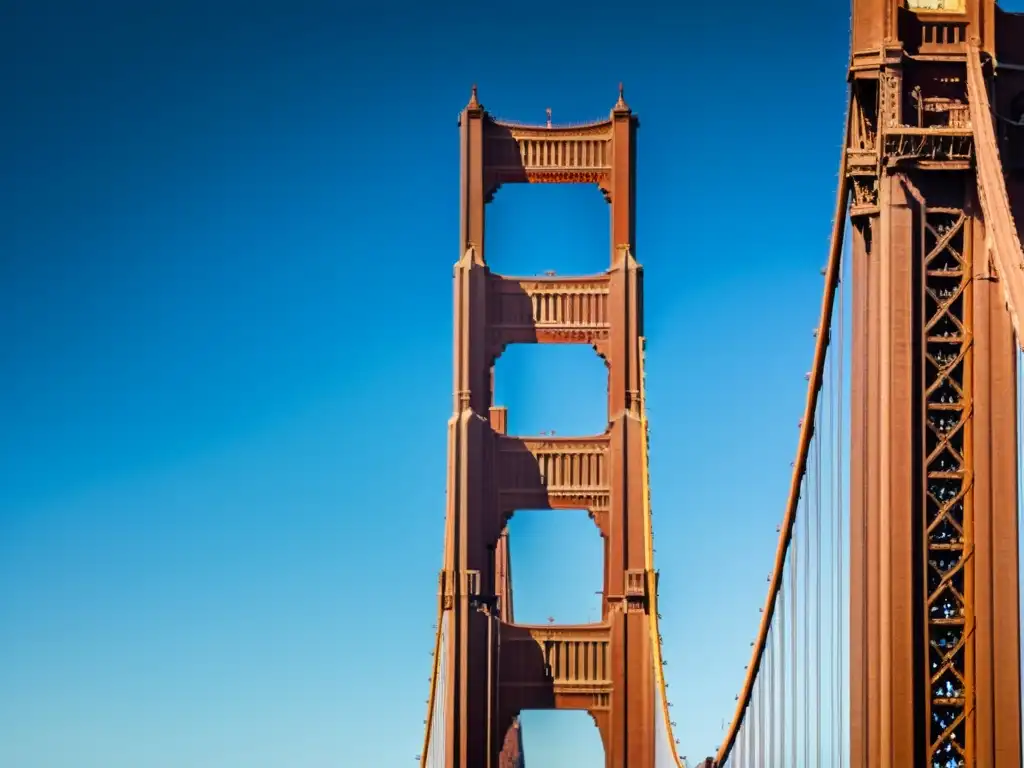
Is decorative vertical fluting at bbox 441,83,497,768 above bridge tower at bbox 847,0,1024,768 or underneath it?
above

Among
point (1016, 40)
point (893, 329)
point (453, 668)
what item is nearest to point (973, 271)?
point (893, 329)

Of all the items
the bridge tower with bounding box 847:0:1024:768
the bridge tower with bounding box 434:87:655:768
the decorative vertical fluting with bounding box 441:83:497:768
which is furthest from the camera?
the bridge tower with bounding box 434:87:655:768

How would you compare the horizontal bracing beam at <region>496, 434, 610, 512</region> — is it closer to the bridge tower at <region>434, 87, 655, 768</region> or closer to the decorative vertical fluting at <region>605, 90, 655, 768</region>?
the bridge tower at <region>434, 87, 655, 768</region>

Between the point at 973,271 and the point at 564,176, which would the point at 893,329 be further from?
the point at 564,176

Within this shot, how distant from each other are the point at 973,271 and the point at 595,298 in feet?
114

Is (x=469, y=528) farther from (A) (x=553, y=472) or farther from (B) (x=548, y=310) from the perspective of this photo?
(B) (x=548, y=310)

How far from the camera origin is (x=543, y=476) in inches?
2399

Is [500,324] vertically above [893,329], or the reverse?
[500,324]

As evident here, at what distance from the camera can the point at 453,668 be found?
5884cm

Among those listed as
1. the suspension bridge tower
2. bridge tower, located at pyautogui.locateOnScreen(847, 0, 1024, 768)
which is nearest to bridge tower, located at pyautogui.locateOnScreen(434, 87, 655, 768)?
the suspension bridge tower

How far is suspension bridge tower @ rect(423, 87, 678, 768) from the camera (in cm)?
5888

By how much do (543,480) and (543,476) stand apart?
9cm

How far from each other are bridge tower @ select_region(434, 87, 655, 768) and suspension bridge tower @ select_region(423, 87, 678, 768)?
0.10ft

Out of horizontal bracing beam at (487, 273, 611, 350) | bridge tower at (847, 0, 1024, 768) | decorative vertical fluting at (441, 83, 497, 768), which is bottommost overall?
bridge tower at (847, 0, 1024, 768)
